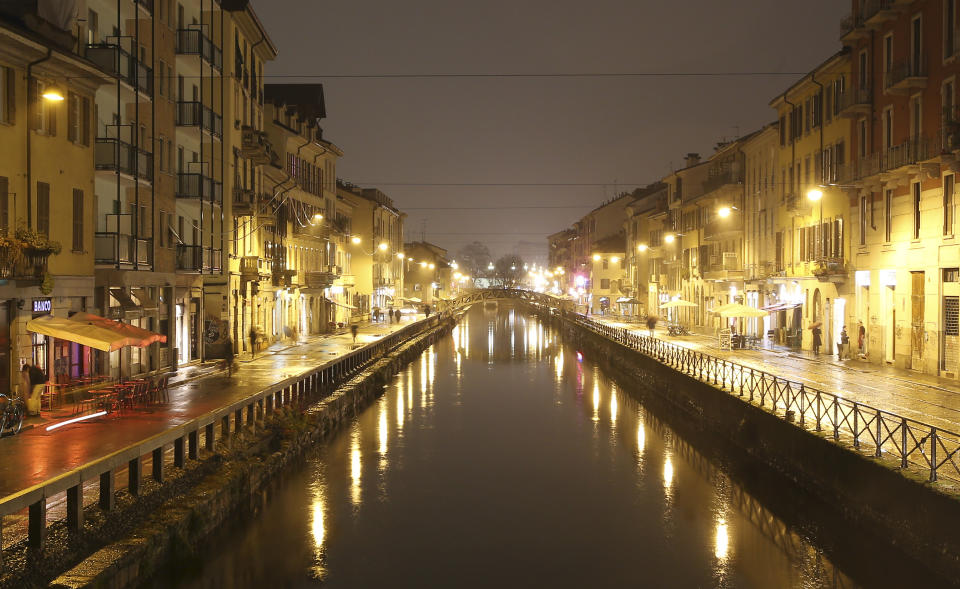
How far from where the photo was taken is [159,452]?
16125mm

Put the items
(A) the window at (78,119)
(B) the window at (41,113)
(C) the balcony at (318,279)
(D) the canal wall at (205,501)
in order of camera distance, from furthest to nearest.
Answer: (C) the balcony at (318,279), (A) the window at (78,119), (B) the window at (41,113), (D) the canal wall at (205,501)

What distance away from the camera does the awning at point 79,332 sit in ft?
67.2

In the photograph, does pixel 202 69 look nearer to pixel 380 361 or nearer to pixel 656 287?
pixel 380 361

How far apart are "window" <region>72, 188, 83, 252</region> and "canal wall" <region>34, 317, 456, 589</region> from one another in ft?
24.2

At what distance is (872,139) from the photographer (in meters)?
34.7

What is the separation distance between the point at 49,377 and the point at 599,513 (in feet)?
48.7

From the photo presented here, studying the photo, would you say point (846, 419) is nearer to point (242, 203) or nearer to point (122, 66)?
point (122, 66)

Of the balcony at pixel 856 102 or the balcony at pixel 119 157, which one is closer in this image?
the balcony at pixel 119 157

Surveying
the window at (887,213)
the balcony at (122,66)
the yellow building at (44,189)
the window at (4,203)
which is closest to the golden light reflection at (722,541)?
the yellow building at (44,189)

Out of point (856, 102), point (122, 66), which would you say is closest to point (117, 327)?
point (122, 66)

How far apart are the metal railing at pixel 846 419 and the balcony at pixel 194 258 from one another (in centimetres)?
2011

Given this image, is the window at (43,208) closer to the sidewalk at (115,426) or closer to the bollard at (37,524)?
the sidewalk at (115,426)

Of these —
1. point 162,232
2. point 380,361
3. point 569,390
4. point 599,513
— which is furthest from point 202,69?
point 599,513

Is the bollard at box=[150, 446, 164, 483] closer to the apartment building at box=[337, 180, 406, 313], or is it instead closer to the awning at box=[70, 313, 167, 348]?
the awning at box=[70, 313, 167, 348]
